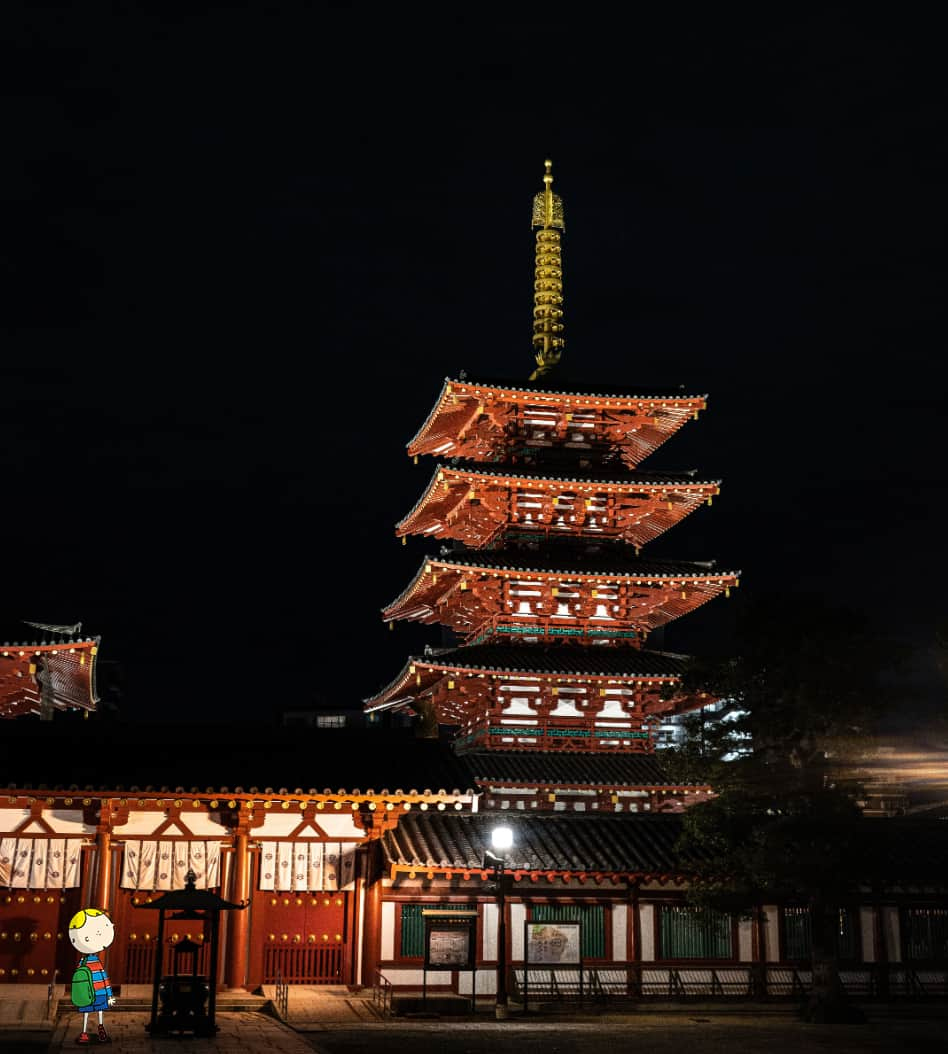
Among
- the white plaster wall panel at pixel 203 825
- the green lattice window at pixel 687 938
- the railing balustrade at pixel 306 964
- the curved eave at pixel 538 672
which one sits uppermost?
the curved eave at pixel 538 672

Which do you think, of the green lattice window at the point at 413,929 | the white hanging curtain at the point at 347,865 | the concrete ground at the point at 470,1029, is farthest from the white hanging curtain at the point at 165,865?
the green lattice window at the point at 413,929

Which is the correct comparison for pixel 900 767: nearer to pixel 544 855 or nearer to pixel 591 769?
pixel 591 769

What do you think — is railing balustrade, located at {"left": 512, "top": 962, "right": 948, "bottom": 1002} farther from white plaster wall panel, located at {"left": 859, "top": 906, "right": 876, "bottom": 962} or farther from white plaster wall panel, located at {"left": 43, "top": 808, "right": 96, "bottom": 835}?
white plaster wall panel, located at {"left": 43, "top": 808, "right": 96, "bottom": 835}

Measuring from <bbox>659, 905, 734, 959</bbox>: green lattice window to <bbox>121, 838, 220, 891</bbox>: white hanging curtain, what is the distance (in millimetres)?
12573

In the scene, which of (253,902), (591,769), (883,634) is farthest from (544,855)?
(883,634)

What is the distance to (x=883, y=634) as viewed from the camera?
32375mm

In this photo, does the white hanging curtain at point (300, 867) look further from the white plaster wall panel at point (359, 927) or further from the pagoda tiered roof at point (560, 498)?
the pagoda tiered roof at point (560, 498)

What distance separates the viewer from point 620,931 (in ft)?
119

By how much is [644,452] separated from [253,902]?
76.8ft

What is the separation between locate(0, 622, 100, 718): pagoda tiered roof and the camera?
A: 1328 inches

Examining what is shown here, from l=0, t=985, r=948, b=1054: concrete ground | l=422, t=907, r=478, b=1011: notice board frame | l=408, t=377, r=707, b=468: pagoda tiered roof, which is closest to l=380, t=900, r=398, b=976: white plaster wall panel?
l=422, t=907, r=478, b=1011: notice board frame

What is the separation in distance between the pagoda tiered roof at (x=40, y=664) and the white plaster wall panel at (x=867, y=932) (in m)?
23.0

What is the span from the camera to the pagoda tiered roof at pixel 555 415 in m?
45.2

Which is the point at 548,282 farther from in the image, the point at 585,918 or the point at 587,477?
the point at 585,918
